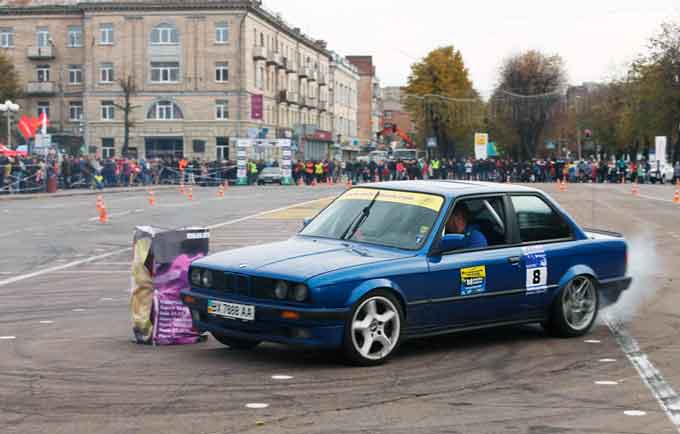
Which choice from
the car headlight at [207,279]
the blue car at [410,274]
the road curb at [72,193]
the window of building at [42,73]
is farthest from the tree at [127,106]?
Result: the car headlight at [207,279]

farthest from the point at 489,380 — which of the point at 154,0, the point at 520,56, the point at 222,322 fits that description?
the point at 520,56

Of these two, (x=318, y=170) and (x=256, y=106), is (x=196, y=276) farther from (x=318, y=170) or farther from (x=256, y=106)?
(x=256, y=106)

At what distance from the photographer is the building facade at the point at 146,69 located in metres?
81.2

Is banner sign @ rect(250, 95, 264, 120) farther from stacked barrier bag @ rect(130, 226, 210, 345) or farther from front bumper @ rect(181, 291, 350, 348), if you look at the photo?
front bumper @ rect(181, 291, 350, 348)

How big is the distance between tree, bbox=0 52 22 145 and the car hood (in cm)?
7621

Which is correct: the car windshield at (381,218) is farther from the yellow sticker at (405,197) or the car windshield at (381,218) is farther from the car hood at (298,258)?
the car hood at (298,258)

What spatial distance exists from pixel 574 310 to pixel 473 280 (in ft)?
4.49

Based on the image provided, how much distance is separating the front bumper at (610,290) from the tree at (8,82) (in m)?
76.0

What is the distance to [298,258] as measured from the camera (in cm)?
816

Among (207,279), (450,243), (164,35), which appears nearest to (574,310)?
(450,243)

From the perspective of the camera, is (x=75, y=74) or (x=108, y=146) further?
(x=75, y=74)

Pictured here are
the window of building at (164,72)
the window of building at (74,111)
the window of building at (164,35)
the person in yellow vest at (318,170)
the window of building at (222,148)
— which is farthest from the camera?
the window of building at (74,111)

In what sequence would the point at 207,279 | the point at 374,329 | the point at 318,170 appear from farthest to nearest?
1. the point at 318,170
2. the point at 207,279
3. the point at 374,329

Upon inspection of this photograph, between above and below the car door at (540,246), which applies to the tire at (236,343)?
below
